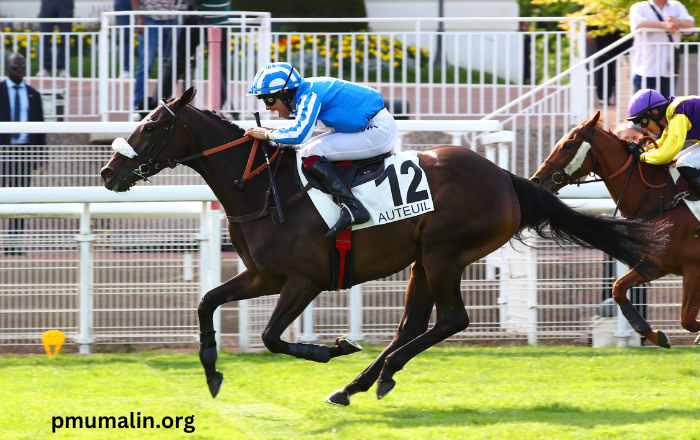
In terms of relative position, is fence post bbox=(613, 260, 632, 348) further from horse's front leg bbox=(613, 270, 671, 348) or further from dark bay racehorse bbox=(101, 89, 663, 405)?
dark bay racehorse bbox=(101, 89, 663, 405)

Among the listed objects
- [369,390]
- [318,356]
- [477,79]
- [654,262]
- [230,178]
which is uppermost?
[477,79]

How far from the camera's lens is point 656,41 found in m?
8.57

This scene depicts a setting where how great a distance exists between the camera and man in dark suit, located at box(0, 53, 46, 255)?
7.30 metres

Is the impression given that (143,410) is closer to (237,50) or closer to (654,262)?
(654,262)

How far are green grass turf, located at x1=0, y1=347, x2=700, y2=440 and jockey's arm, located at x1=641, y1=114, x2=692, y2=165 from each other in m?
1.49

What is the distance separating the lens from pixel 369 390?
5.69 meters

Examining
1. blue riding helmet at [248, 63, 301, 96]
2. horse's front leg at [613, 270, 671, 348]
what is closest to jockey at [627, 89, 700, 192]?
horse's front leg at [613, 270, 671, 348]

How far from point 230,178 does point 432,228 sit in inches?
48.1

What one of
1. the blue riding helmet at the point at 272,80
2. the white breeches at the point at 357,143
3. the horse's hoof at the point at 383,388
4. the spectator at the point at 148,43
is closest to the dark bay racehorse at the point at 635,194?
the white breeches at the point at 357,143

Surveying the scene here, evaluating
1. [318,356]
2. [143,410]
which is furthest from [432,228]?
[143,410]

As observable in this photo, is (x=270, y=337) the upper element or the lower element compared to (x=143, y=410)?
upper

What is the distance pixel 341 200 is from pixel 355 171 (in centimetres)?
26

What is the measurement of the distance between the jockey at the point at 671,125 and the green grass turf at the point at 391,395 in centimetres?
144

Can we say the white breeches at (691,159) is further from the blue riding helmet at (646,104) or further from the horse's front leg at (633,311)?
the horse's front leg at (633,311)
